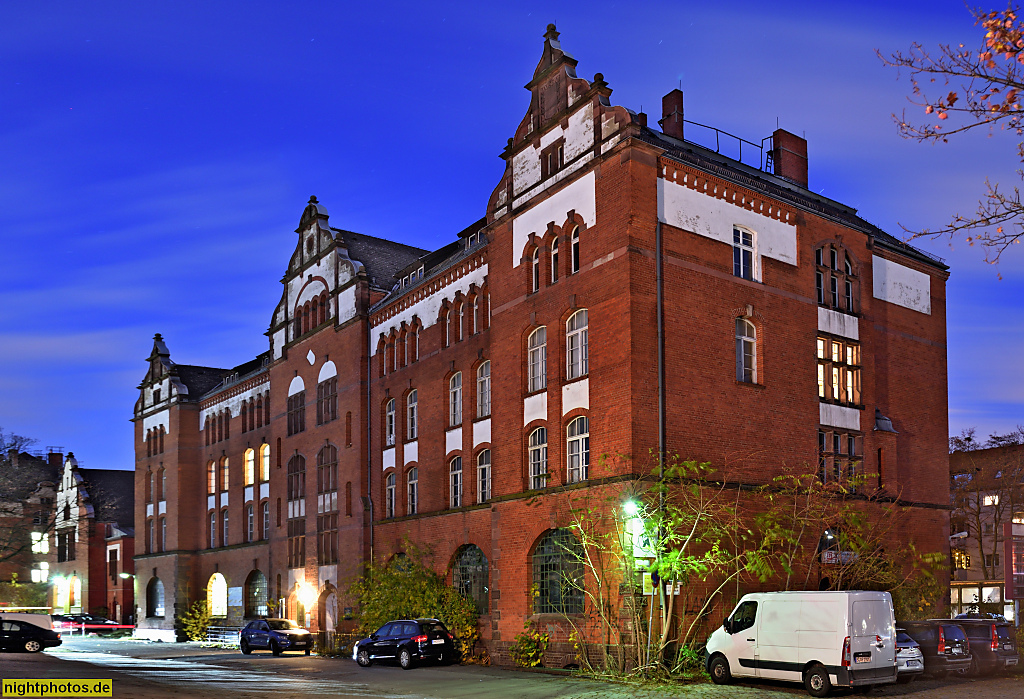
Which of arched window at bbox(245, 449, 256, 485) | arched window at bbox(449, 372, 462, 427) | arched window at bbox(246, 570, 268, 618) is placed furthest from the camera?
arched window at bbox(245, 449, 256, 485)

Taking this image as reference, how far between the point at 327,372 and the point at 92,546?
42.1 meters

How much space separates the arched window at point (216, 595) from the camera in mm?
56719

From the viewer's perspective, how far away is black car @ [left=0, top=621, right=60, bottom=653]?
41344 millimetres

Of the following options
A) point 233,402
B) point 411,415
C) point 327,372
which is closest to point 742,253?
point 411,415

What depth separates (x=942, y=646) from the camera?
2412 centimetres

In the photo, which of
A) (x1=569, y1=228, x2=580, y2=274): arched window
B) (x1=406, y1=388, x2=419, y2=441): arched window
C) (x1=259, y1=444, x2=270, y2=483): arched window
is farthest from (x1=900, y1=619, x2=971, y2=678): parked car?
(x1=259, y1=444, x2=270, y2=483): arched window

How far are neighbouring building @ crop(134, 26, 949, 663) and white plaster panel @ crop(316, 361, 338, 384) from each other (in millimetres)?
95

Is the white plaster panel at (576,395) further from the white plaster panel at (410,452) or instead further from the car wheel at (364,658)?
the white plaster panel at (410,452)

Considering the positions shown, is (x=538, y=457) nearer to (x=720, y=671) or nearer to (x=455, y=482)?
(x=455, y=482)

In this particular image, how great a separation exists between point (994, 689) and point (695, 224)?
13.7 m

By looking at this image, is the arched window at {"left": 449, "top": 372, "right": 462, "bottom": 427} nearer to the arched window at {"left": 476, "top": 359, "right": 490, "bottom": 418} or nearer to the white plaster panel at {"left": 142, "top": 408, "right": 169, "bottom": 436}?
the arched window at {"left": 476, "top": 359, "right": 490, "bottom": 418}

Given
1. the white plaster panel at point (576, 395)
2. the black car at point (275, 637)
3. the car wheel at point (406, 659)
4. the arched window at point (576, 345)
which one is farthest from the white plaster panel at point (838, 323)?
the black car at point (275, 637)

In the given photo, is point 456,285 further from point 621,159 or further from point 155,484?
point 155,484

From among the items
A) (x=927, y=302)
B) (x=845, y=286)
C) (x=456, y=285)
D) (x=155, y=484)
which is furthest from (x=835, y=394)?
(x=155, y=484)
